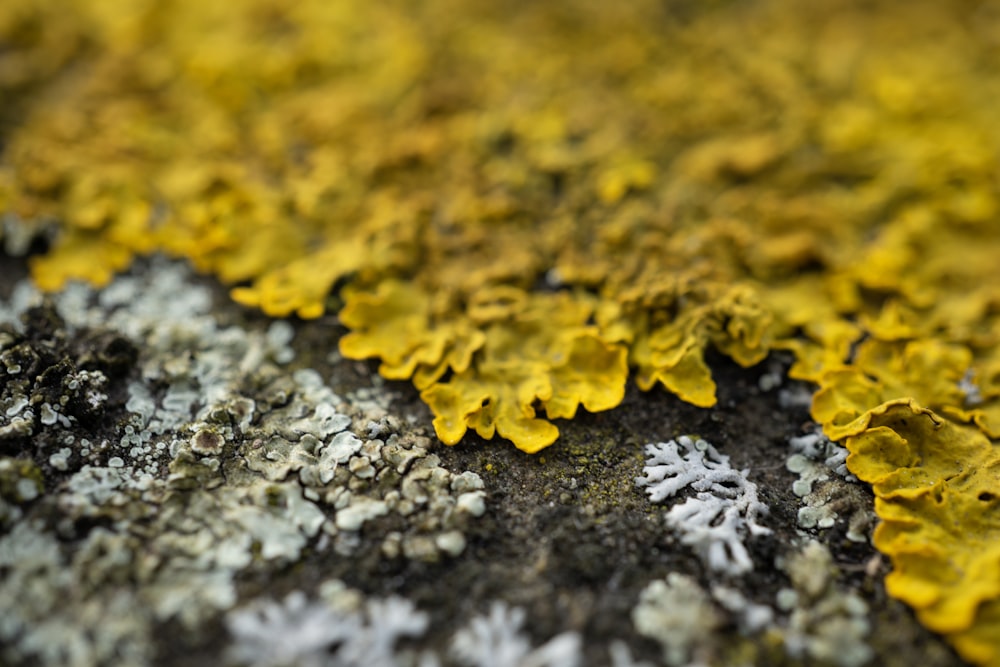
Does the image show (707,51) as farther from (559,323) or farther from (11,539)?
(11,539)

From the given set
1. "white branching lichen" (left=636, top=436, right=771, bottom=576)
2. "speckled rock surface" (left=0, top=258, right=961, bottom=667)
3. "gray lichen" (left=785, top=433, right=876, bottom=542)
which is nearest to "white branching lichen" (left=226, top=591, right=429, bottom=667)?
"speckled rock surface" (left=0, top=258, right=961, bottom=667)

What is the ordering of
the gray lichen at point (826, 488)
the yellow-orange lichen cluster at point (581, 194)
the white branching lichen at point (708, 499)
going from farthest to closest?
the yellow-orange lichen cluster at point (581, 194) → the gray lichen at point (826, 488) → the white branching lichen at point (708, 499)

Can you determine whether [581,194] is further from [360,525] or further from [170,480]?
[170,480]

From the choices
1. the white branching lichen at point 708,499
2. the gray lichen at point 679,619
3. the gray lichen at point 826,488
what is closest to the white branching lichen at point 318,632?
the gray lichen at point 679,619

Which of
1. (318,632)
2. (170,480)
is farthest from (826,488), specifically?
(170,480)

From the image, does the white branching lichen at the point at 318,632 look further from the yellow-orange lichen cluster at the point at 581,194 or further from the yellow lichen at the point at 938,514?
the yellow lichen at the point at 938,514

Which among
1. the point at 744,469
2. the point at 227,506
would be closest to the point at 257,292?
the point at 227,506

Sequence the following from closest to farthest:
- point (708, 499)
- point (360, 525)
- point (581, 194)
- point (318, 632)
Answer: point (318, 632) < point (360, 525) < point (708, 499) < point (581, 194)
